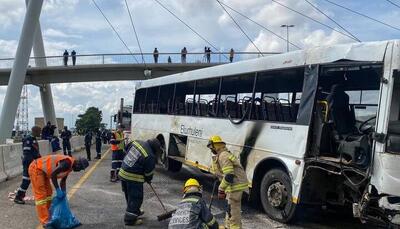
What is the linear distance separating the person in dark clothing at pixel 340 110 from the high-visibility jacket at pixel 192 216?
11.5 ft

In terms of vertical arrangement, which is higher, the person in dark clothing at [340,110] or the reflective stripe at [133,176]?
the person in dark clothing at [340,110]

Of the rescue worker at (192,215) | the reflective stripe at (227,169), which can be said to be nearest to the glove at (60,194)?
the reflective stripe at (227,169)

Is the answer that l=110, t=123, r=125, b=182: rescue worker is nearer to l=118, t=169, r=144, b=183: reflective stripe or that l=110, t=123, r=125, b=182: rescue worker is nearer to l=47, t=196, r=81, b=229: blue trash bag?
l=118, t=169, r=144, b=183: reflective stripe

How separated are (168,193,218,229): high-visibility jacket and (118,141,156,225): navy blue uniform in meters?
2.82

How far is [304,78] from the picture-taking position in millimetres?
8445

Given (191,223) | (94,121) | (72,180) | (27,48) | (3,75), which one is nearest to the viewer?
(191,223)

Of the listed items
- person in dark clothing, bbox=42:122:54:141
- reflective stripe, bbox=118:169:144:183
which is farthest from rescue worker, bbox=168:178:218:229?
person in dark clothing, bbox=42:122:54:141

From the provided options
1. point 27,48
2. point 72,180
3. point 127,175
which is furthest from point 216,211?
point 27,48

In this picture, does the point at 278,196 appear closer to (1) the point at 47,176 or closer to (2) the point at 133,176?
(2) the point at 133,176

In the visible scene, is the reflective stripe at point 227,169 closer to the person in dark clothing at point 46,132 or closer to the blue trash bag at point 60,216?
the blue trash bag at point 60,216

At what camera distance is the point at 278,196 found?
337 inches

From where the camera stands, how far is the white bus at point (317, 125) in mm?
6961

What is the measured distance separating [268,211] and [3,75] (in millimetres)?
37435

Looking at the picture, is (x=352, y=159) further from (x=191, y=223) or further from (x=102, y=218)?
(x=102, y=218)
